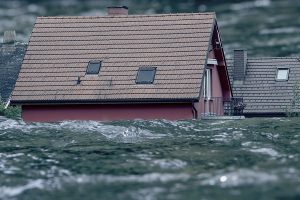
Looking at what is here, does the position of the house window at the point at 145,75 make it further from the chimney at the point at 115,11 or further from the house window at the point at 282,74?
the house window at the point at 282,74

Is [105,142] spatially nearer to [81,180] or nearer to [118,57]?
[81,180]

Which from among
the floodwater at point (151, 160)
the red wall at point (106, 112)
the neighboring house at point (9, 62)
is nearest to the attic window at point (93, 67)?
the red wall at point (106, 112)

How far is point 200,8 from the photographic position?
8500cm

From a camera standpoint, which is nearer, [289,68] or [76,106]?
[76,106]

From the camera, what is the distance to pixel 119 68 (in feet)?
118

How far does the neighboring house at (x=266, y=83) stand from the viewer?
150ft

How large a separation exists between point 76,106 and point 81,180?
1608 centimetres

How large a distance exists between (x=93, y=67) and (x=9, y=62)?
7.09 m

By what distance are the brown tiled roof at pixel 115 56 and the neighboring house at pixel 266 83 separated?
869 centimetres

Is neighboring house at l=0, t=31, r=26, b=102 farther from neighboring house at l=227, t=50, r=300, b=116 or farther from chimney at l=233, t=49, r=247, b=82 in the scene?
chimney at l=233, t=49, r=247, b=82

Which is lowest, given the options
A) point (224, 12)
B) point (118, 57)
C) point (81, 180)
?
point (81, 180)

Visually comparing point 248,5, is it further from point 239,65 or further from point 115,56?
point 115,56

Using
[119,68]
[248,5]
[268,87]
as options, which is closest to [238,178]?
[119,68]

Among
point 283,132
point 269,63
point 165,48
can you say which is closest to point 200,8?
point 269,63
